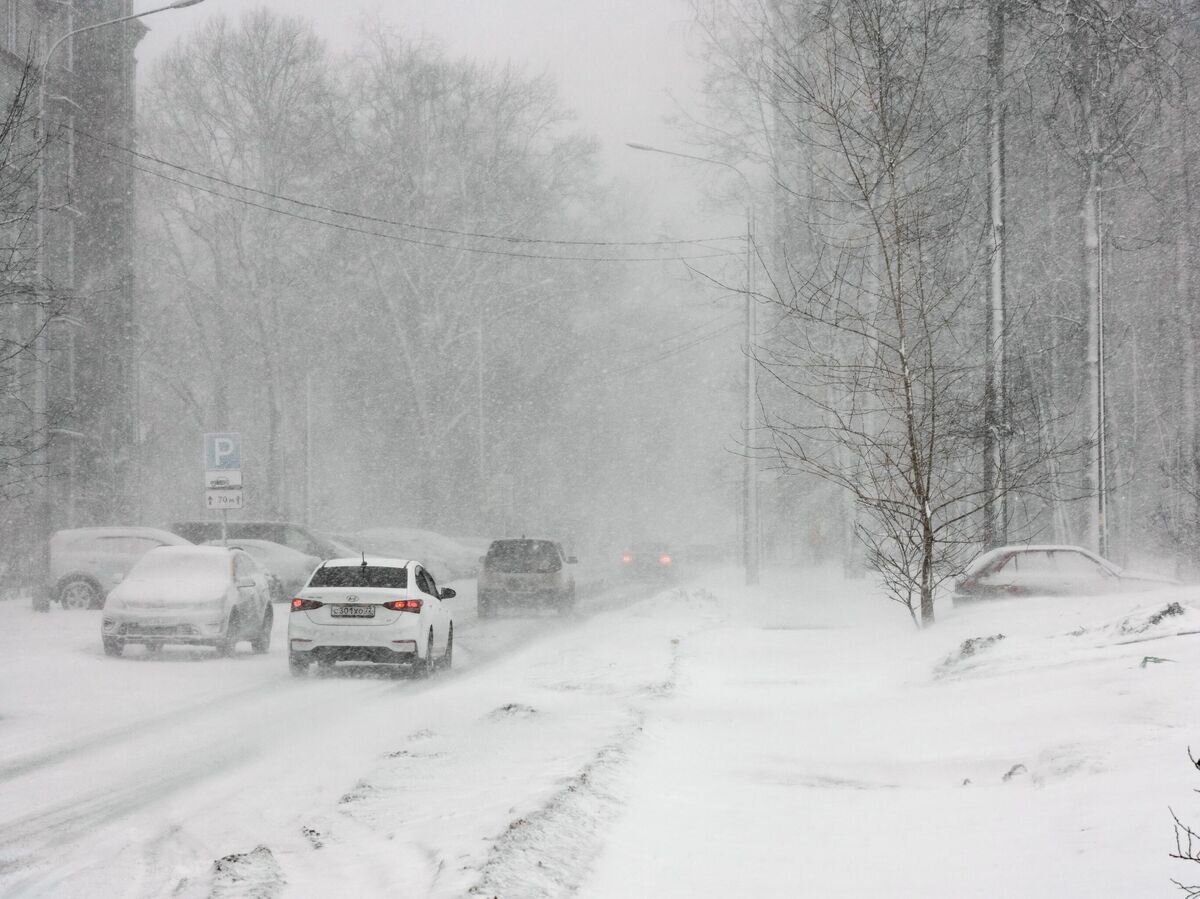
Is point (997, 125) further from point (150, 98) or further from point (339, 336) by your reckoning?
point (339, 336)

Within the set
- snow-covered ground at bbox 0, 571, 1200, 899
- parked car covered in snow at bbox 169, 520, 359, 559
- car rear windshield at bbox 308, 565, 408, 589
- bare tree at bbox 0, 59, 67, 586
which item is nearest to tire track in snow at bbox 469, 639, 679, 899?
snow-covered ground at bbox 0, 571, 1200, 899

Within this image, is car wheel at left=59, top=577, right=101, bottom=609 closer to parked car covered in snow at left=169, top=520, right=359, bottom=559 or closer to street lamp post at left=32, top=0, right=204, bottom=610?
street lamp post at left=32, top=0, right=204, bottom=610

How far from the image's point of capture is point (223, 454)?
904 inches

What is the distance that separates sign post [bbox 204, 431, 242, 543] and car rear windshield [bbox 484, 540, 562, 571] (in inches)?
301

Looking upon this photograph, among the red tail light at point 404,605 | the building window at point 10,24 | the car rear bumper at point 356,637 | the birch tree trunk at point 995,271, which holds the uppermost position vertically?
the building window at point 10,24

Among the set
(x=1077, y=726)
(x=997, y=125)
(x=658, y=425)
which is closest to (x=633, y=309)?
(x=658, y=425)

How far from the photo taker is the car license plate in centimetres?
1662

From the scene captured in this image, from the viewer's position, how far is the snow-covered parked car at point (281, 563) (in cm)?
3142

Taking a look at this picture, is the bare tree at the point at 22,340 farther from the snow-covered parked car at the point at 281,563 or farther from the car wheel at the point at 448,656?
the car wheel at the point at 448,656

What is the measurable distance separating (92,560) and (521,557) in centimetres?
917

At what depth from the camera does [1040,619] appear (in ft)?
49.1

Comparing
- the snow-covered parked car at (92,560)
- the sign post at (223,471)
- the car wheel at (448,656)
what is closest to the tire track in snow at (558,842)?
the car wheel at (448,656)

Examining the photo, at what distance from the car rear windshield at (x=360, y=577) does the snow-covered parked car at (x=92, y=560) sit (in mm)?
11489

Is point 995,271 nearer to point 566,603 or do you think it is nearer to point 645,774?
point 645,774
